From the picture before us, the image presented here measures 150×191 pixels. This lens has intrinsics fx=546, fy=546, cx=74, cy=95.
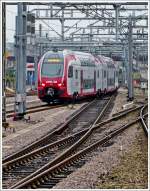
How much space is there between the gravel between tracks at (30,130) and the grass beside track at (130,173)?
2784 mm

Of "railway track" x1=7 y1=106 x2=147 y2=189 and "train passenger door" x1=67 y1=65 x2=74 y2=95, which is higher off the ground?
"train passenger door" x1=67 y1=65 x2=74 y2=95

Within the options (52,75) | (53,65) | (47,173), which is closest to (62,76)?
(52,75)

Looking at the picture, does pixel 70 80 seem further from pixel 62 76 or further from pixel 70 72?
pixel 62 76

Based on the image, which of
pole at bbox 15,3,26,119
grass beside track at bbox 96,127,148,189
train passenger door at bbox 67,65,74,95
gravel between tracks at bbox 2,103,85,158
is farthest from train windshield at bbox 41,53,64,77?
grass beside track at bbox 96,127,148,189

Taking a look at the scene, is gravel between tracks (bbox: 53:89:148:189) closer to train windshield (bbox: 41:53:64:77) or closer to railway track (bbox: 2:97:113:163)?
railway track (bbox: 2:97:113:163)

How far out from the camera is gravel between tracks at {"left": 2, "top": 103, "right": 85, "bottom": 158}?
1375cm

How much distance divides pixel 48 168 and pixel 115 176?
1546 mm

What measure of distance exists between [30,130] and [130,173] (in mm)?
8087

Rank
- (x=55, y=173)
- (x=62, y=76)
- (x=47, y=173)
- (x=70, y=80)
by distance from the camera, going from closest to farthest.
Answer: (x=47, y=173), (x=55, y=173), (x=62, y=76), (x=70, y=80)

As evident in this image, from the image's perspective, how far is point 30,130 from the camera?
17391 millimetres

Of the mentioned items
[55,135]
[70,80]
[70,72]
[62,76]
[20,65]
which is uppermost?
[20,65]

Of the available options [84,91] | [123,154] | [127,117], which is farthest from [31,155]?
[84,91]

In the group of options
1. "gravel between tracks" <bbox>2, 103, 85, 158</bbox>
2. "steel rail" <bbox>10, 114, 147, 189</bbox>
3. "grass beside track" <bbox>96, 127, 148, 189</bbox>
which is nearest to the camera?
Result: "steel rail" <bbox>10, 114, 147, 189</bbox>

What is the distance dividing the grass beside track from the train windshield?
16.5m
